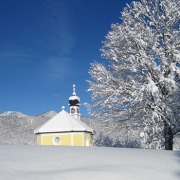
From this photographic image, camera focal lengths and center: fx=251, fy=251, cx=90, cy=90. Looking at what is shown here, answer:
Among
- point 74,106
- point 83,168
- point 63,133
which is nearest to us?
point 83,168

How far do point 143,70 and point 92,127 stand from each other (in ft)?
61.9

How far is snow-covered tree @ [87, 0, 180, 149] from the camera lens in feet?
34.3

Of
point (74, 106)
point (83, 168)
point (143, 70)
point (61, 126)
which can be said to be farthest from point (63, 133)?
point (83, 168)

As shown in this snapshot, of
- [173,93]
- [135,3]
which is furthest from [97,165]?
[135,3]

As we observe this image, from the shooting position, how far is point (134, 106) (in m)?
11.2

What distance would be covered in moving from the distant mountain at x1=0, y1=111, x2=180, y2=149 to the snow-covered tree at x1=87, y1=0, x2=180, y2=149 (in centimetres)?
72

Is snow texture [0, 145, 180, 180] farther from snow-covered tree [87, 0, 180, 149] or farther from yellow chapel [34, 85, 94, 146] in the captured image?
yellow chapel [34, 85, 94, 146]

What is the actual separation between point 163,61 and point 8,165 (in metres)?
8.36

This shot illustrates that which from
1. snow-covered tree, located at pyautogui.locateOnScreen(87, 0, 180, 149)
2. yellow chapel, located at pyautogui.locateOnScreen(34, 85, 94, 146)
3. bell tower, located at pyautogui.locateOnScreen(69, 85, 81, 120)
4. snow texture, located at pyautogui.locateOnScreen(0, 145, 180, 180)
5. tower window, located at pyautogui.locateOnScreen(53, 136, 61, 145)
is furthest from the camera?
bell tower, located at pyautogui.locateOnScreen(69, 85, 81, 120)

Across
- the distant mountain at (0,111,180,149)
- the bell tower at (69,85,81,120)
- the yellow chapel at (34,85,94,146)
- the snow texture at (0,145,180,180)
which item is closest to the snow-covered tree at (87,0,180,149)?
the distant mountain at (0,111,180,149)

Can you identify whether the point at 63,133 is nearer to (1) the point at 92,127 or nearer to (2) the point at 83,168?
(1) the point at 92,127

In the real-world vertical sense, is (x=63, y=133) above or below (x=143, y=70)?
below

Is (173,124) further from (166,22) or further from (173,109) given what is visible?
(166,22)

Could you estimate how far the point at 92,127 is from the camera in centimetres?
2923
